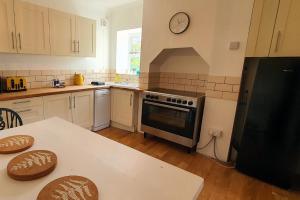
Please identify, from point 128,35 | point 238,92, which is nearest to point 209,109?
point 238,92

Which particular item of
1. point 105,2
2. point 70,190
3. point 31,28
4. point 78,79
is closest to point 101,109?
point 78,79

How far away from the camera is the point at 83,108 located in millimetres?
2918

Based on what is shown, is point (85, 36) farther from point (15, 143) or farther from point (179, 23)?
point (15, 143)

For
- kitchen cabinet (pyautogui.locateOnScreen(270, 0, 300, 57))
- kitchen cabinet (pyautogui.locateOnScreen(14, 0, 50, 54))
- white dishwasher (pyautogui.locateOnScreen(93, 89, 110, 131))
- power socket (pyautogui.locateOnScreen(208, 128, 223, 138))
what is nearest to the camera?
kitchen cabinet (pyautogui.locateOnScreen(270, 0, 300, 57))

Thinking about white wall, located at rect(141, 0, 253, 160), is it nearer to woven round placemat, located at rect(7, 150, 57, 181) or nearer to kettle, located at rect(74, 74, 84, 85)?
kettle, located at rect(74, 74, 84, 85)

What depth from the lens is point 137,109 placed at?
3.23 metres

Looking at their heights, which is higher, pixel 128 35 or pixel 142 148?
pixel 128 35

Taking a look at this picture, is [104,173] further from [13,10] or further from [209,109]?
[13,10]

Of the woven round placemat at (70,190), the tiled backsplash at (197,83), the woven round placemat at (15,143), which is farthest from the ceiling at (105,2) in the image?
the woven round placemat at (70,190)

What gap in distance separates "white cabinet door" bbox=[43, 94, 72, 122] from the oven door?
123cm

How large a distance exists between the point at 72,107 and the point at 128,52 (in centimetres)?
183

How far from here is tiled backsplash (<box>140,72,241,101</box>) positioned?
2.27 metres

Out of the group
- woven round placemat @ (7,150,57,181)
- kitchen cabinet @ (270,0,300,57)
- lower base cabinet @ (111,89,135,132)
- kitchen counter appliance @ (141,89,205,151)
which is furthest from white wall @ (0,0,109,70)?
kitchen cabinet @ (270,0,300,57)

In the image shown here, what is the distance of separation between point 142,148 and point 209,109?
3.98ft
